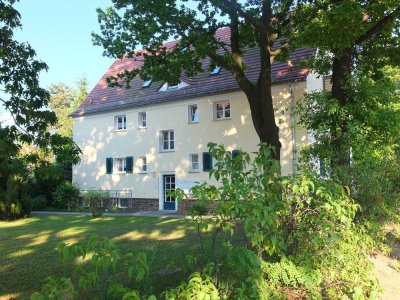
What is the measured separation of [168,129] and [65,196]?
9104 mm

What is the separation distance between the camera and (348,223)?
4.51m

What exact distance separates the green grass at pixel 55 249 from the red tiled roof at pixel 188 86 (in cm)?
945

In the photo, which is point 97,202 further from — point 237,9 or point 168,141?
point 237,9

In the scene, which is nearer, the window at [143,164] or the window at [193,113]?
the window at [193,113]

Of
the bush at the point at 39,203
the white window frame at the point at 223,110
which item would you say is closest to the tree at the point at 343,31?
the white window frame at the point at 223,110

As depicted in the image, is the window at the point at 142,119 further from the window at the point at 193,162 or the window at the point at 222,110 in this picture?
the window at the point at 222,110

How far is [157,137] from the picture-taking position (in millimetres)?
27156

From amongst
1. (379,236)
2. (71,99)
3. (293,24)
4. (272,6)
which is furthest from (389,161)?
(71,99)

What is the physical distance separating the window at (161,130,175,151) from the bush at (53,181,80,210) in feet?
25.6

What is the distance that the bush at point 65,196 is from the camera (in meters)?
30.0

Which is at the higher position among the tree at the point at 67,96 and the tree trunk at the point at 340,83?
the tree at the point at 67,96

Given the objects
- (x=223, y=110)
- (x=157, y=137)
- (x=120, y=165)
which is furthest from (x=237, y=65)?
(x=120, y=165)

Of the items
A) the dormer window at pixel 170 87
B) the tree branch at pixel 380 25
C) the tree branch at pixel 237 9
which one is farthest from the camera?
the dormer window at pixel 170 87

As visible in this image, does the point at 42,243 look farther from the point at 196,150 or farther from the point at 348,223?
the point at 196,150
